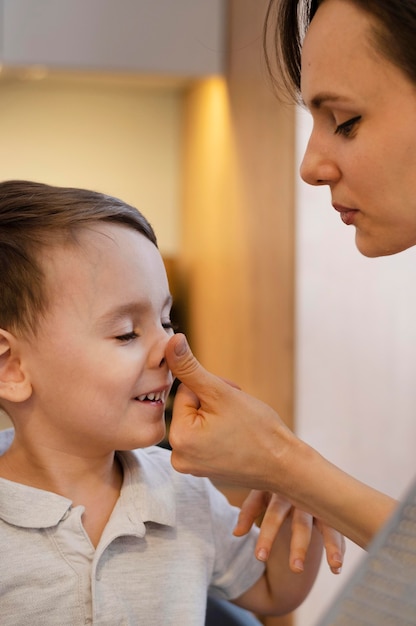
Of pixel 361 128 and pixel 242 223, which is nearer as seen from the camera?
pixel 361 128

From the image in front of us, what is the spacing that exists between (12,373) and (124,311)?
0.48ft

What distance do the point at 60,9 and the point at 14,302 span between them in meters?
1.64

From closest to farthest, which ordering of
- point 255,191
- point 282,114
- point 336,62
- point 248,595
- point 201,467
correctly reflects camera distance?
point 336,62 < point 201,467 < point 248,595 < point 282,114 < point 255,191

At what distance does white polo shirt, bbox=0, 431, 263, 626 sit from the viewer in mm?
1014

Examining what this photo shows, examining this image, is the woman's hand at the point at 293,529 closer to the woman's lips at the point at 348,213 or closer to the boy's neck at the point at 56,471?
the boy's neck at the point at 56,471

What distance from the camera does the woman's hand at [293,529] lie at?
1065 millimetres

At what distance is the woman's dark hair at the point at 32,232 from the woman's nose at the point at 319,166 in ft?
0.78

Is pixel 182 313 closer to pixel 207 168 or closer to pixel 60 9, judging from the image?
pixel 207 168

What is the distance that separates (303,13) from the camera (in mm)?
1071

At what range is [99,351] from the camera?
40.9 inches

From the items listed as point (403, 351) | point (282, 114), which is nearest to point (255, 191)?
point (282, 114)

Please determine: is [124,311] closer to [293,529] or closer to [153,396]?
[153,396]

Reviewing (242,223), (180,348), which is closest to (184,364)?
(180,348)

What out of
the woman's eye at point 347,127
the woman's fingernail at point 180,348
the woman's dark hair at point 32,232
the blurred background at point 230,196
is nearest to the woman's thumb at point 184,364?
the woman's fingernail at point 180,348
